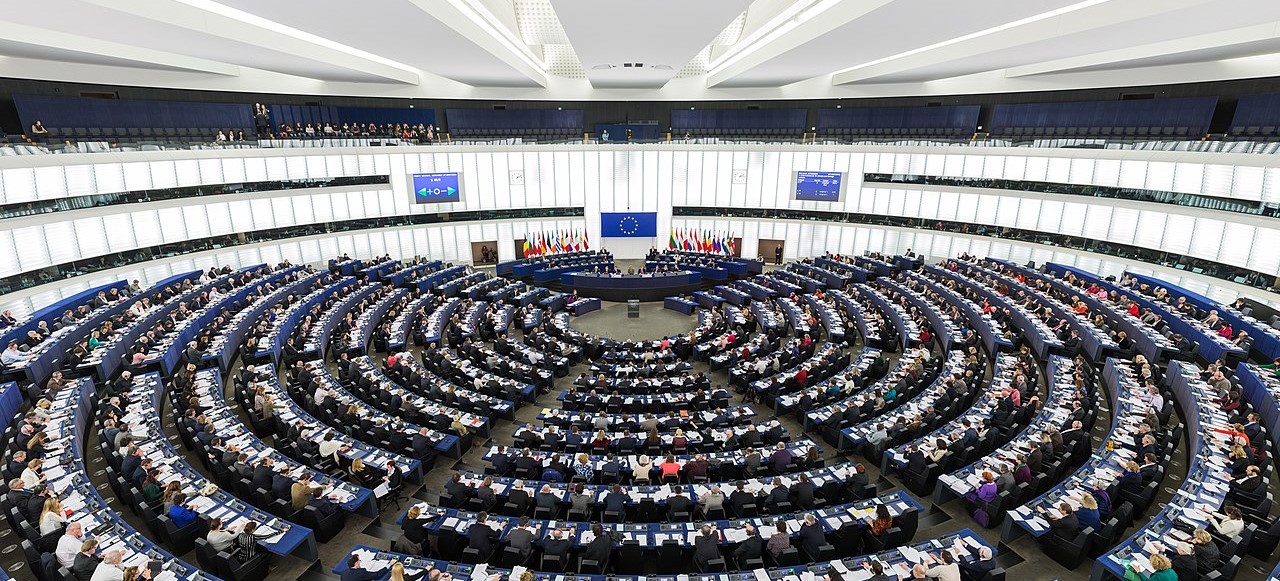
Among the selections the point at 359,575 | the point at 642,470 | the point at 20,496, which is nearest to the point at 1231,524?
the point at 642,470

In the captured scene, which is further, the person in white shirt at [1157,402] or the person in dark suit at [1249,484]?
the person in white shirt at [1157,402]

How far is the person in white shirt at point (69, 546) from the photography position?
925 centimetres

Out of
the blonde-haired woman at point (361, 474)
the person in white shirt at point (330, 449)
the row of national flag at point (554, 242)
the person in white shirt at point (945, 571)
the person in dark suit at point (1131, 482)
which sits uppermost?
the row of national flag at point (554, 242)

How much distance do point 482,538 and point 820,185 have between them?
32.8 m

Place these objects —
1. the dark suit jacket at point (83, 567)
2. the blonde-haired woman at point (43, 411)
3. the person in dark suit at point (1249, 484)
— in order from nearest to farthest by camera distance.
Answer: the dark suit jacket at point (83, 567) < the person in dark suit at point (1249, 484) < the blonde-haired woman at point (43, 411)

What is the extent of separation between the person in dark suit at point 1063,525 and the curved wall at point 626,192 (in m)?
21.2

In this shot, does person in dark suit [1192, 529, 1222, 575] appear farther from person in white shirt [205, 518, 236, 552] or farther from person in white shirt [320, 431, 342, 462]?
person in white shirt [320, 431, 342, 462]

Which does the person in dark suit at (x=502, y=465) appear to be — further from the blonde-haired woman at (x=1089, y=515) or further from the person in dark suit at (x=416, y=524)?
the blonde-haired woman at (x=1089, y=515)

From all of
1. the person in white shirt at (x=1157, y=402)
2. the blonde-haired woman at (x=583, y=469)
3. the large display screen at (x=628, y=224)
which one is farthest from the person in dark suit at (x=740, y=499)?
the large display screen at (x=628, y=224)

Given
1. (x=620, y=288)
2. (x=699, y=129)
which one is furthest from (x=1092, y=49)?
(x=699, y=129)

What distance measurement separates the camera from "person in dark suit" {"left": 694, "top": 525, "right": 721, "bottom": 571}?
9875 mm

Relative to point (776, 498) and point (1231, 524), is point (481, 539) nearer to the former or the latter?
point (776, 498)

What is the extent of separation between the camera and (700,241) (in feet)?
134

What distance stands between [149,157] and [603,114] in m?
27.6
